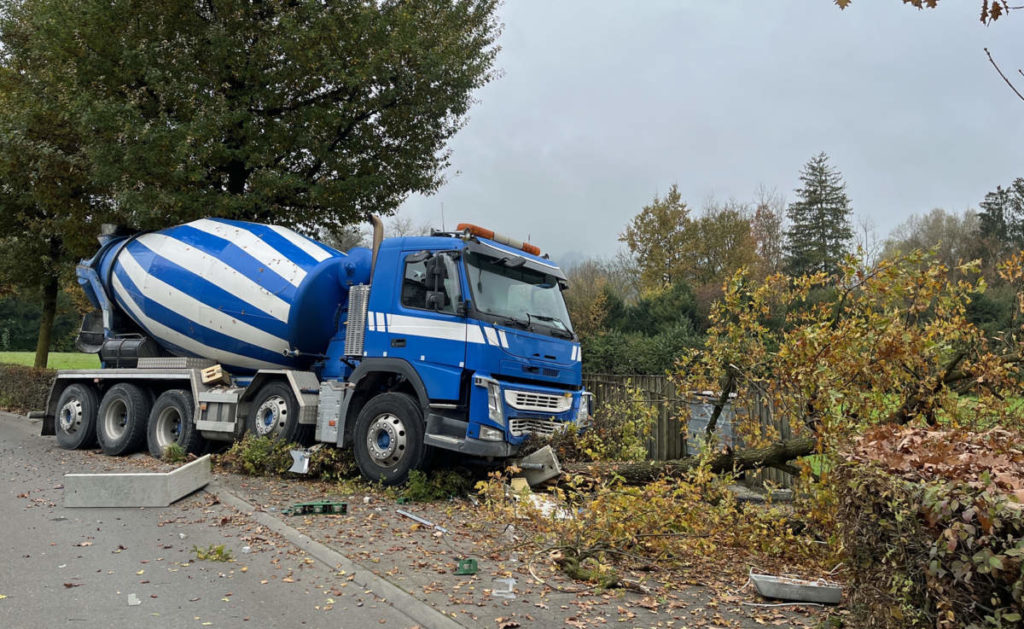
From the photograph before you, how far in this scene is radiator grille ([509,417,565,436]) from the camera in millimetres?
8562

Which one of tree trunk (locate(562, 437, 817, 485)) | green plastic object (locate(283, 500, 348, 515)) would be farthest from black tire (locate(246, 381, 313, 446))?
tree trunk (locate(562, 437, 817, 485))

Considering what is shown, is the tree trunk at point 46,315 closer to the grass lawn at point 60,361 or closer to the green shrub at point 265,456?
the grass lawn at point 60,361

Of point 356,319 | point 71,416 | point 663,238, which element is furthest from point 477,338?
point 663,238

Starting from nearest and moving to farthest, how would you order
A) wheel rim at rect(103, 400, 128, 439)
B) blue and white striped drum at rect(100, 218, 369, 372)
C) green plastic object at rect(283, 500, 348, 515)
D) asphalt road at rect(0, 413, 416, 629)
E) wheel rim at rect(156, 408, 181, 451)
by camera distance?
1. asphalt road at rect(0, 413, 416, 629)
2. green plastic object at rect(283, 500, 348, 515)
3. blue and white striped drum at rect(100, 218, 369, 372)
4. wheel rim at rect(156, 408, 181, 451)
5. wheel rim at rect(103, 400, 128, 439)

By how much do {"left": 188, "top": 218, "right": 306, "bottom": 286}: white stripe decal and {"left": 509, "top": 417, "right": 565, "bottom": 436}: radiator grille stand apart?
398 centimetres

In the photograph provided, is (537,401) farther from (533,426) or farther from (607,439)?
(607,439)

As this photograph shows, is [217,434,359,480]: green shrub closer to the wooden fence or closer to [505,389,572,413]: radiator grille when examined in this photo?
[505,389,572,413]: radiator grille

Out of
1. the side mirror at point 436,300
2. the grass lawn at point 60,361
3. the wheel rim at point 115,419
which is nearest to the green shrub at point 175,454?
the wheel rim at point 115,419

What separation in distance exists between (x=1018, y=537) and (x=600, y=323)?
963 inches

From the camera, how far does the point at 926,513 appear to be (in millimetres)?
3273

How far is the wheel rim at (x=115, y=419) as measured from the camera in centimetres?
1295

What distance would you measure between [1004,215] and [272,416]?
43.7 m

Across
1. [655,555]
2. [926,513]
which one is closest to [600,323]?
[655,555]

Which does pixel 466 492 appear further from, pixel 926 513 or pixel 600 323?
pixel 600 323
